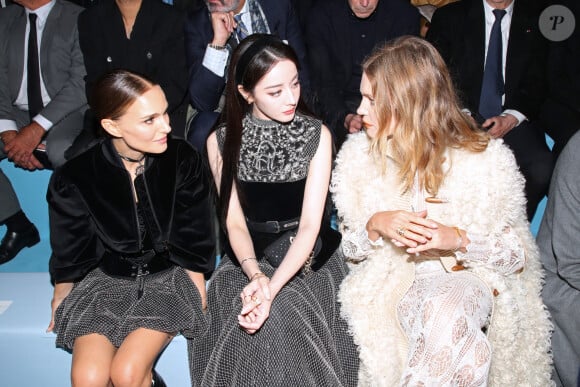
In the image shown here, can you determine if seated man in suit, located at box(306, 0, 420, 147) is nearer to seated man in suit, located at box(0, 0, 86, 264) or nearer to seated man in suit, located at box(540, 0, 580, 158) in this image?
seated man in suit, located at box(540, 0, 580, 158)

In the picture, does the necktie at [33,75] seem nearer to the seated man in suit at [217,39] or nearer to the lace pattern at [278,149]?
the seated man in suit at [217,39]

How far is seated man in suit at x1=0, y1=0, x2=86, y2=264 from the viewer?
310cm

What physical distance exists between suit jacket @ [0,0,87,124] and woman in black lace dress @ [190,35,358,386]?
1.37 m

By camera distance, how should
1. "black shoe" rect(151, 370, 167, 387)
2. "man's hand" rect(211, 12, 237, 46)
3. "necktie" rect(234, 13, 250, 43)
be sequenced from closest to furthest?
"black shoe" rect(151, 370, 167, 387) < "man's hand" rect(211, 12, 237, 46) < "necktie" rect(234, 13, 250, 43)

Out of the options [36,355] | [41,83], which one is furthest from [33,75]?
[36,355]

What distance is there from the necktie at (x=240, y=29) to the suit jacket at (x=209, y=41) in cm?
14

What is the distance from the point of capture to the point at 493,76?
3023 mm

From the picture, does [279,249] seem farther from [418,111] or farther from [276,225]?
[418,111]

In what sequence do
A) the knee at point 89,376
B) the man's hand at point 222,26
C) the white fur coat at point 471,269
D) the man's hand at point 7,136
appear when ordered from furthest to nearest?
the man's hand at point 7,136 < the man's hand at point 222,26 < the white fur coat at point 471,269 < the knee at point 89,376

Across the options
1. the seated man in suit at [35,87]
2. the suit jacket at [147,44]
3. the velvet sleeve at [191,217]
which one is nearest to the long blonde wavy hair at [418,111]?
the velvet sleeve at [191,217]

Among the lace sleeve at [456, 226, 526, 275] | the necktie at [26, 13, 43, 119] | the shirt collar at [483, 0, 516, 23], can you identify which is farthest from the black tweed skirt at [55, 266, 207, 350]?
the shirt collar at [483, 0, 516, 23]

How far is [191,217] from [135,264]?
282 millimetres

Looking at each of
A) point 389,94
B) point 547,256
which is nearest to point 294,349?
point 389,94

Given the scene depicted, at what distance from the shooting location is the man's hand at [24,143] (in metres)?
3.10
